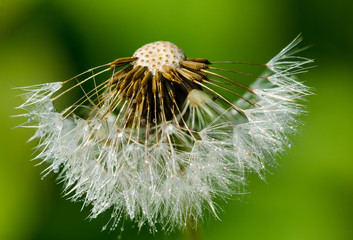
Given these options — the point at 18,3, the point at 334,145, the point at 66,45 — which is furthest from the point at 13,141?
the point at 334,145

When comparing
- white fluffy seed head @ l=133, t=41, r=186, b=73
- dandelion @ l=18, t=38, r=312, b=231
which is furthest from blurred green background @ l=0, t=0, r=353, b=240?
white fluffy seed head @ l=133, t=41, r=186, b=73

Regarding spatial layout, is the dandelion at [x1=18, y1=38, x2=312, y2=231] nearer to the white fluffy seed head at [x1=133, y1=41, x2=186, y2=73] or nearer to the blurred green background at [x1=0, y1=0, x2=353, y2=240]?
the white fluffy seed head at [x1=133, y1=41, x2=186, y2=73]

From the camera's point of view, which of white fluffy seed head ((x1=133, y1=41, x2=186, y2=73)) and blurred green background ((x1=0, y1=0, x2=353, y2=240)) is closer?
white fluffy seed head ((x1=133, y1=41, x2=186, y2=73))

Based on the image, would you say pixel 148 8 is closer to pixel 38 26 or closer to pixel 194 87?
pixel 38 26

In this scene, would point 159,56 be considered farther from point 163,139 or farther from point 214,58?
point 214,58

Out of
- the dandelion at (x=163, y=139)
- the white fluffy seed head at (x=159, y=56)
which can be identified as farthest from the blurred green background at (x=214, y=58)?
the white fluffy seed head at (x=159, y=56)

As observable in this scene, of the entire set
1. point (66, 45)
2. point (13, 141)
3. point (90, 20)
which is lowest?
point (13, 141)

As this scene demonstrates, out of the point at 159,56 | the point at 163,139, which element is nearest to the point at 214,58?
the point at 159,56

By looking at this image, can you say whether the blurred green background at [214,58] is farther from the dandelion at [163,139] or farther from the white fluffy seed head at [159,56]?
the white fluffy seed head at [159,56]
